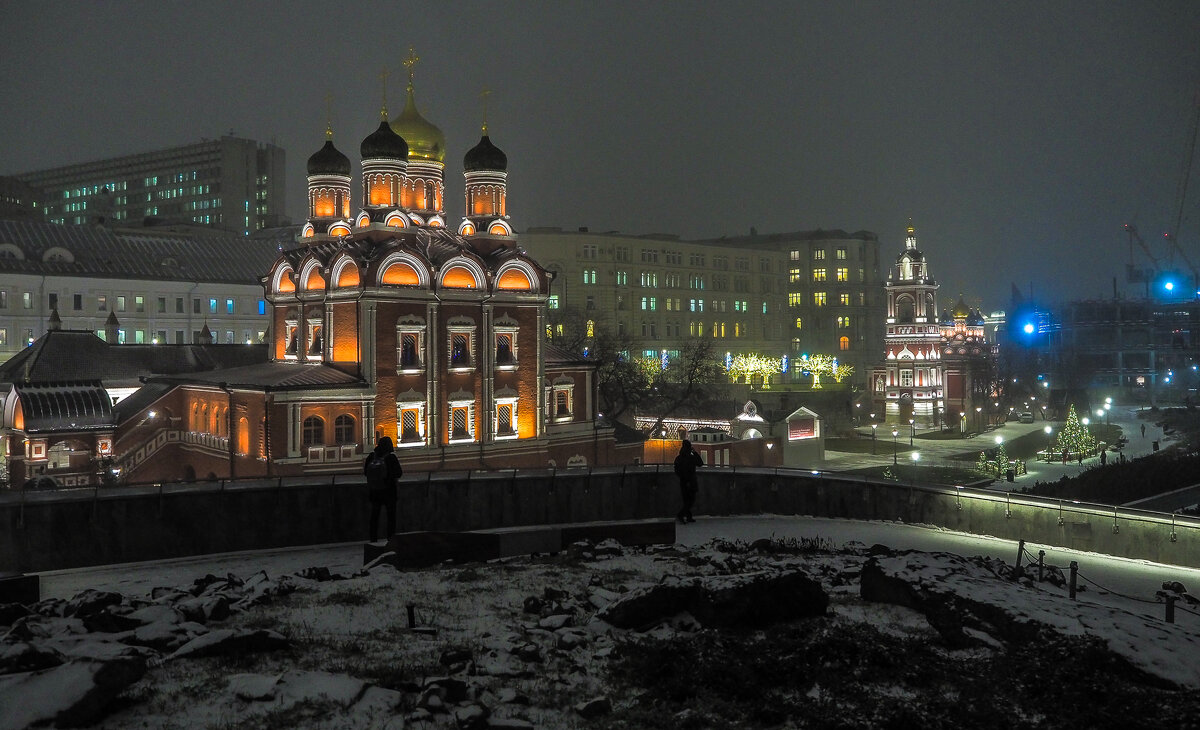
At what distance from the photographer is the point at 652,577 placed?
12469 mm

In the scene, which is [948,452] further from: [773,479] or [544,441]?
[773,479]

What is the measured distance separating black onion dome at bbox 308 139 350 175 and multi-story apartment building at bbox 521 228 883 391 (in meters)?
27.1

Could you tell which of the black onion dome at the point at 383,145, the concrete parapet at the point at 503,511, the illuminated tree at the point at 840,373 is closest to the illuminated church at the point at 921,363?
the illuminated tree at the point at 840,373

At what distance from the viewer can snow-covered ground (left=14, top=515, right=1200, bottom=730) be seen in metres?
7.68

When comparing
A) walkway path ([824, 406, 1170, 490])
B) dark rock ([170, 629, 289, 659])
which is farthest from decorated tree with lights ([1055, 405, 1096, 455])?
dark rock ([170, 629, 289, 659])

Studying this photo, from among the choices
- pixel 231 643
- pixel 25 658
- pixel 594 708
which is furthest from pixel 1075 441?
pixel 25 658

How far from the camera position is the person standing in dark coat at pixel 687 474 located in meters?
17.7

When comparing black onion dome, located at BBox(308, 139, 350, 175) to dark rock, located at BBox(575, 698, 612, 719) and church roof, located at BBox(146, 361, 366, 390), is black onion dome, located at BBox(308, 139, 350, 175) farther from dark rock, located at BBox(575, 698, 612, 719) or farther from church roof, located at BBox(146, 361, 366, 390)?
dark rock, located at BBox(575, 698, 612, 719)

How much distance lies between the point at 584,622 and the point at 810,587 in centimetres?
242

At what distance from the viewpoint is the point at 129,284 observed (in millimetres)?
56000

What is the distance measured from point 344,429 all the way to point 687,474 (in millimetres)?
18419

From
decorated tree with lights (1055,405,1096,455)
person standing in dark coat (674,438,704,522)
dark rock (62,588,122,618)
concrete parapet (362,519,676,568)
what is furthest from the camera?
decorated tree with lights (1055,405,1096,455)

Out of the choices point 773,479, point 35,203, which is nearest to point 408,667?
point 773,479

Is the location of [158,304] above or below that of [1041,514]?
above
